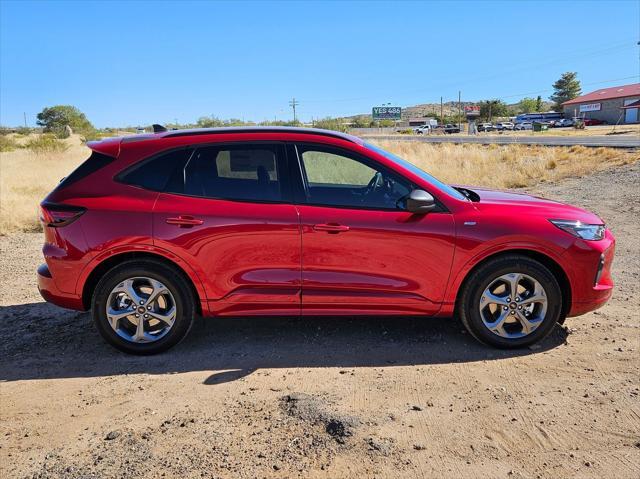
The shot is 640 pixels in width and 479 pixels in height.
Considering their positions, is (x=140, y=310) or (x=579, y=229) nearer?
(x=140, y=310)

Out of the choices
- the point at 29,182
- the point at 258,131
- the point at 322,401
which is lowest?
the point at 322,401

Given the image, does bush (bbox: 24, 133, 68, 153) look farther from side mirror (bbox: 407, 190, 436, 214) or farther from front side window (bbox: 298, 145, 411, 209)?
side mirror (bbox: 407, 190, 436, 214)

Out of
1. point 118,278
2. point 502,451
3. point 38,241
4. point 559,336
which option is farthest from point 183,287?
point 38,241

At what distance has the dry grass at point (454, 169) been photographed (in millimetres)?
11266

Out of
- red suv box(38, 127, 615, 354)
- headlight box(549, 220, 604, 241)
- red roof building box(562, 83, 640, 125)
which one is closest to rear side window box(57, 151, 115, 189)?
red suv box(38, 127, 615, 354)

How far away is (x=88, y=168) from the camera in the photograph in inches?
169

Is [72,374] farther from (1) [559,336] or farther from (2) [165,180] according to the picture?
(1) [559,336]

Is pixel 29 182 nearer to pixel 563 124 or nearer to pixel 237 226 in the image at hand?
pixel 237 226

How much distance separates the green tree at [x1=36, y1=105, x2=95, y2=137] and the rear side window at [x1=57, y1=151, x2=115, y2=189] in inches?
1988

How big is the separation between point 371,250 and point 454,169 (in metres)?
15.8

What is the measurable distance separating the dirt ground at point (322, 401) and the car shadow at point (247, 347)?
0.02 metres

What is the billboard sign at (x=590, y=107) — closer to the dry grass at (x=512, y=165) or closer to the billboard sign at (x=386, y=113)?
the billboard sign at (x=386, y=113)

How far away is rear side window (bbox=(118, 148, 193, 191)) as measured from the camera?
4.21 m

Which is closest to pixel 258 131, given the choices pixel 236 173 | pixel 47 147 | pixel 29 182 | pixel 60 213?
pixel 236 173
